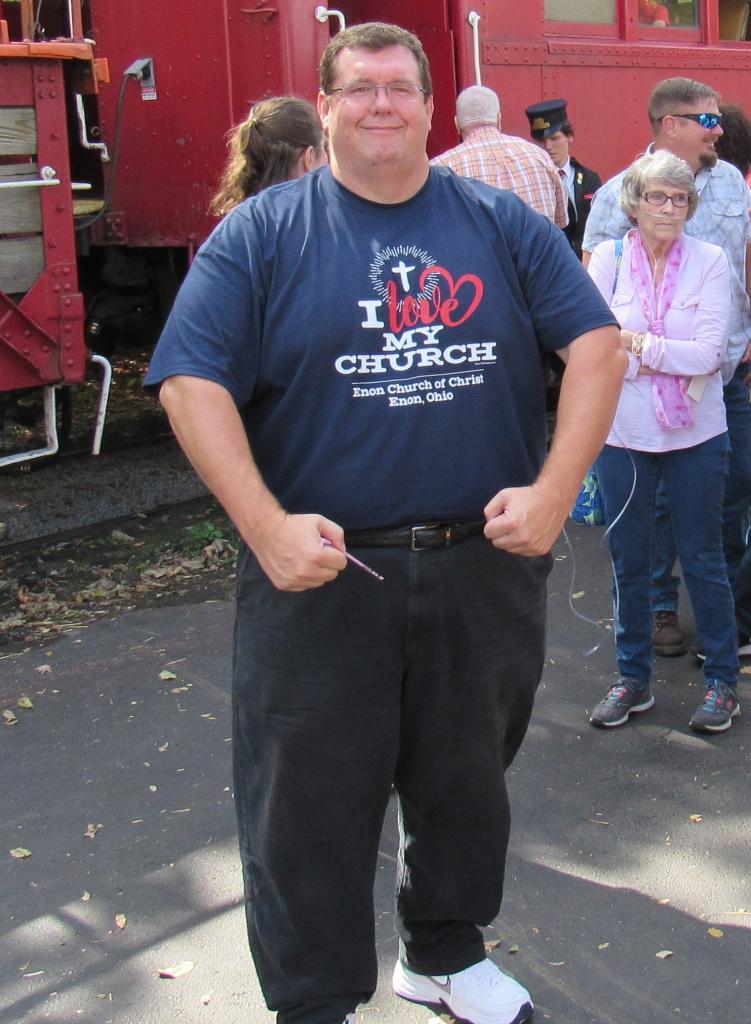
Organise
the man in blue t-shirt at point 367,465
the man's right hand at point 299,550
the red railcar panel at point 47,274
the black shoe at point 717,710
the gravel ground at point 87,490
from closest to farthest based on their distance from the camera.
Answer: the man's right hand at point 299,550
the man in blue t-shirt at point 367,465
the black shoe at point 717,710
the red railcar panel at point 47,274
the gravel ground at point 87,490

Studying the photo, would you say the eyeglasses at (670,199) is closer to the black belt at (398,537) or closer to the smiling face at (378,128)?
the smiling face at (378,128)

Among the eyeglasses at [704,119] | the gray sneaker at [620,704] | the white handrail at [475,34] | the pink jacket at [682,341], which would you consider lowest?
the gray sneaker at [620,704]

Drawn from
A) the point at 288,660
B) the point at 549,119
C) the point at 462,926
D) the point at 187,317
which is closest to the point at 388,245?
the point at 187,317

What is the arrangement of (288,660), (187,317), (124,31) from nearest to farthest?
(187,317)
(288,660)
(124,31)

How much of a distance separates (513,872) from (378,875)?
0.35m

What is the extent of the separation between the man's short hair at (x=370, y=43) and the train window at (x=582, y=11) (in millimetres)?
5338

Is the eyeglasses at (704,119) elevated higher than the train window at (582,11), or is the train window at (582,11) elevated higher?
the train window at (582,11)

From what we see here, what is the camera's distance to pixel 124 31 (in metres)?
6.54

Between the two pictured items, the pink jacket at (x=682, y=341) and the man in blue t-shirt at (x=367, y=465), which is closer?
the man in blue t-shirt at (x=367, y=465)

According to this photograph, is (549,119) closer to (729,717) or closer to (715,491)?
(715,491)

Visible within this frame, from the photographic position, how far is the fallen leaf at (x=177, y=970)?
9.41 feet

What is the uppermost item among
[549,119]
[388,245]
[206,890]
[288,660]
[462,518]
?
[549,119]

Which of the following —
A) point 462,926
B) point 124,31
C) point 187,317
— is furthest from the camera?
point 124,31

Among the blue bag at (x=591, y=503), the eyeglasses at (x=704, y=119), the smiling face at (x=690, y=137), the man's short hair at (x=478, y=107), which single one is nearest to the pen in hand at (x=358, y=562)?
the blue bag at (x=591, y=503)
